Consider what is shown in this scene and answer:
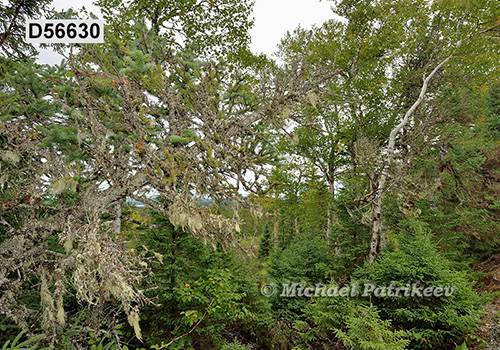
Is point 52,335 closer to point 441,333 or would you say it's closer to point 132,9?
point 441,333

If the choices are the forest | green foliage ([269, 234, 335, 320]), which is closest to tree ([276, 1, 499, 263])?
the forest

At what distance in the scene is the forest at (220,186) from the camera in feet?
10.8

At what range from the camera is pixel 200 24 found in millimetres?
7285

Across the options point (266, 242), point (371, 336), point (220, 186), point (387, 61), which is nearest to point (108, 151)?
point (220, 186)

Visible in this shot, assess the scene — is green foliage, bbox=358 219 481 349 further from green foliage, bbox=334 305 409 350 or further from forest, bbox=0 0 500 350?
green foliage, bbox=334 305 409 350

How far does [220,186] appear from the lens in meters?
3.74

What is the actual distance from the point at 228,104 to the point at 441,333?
619cm

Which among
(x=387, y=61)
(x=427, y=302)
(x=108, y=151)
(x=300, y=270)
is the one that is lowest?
(x=427, y=302)

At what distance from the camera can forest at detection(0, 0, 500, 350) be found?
330 cm

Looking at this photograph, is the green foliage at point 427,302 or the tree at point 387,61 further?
the tree at point 387,61

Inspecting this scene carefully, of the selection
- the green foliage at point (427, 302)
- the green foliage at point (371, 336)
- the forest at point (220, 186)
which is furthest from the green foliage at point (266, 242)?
the green foliage at point (371, 336)

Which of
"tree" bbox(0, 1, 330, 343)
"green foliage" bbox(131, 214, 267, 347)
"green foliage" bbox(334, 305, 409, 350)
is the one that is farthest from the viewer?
"green foliage" bbox(131, 214, 267, 347)

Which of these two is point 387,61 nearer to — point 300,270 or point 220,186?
→ point 300,270

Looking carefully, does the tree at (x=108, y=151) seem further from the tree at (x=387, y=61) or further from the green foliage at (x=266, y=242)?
the green foliage at (x=266, y=242)
